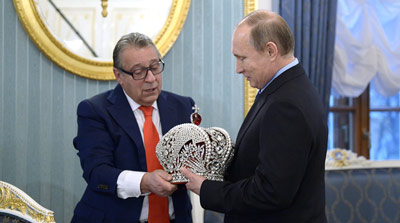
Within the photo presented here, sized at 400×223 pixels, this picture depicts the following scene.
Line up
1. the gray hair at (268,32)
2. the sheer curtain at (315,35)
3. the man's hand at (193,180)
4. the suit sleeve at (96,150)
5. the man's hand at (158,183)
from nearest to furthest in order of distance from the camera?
1. the gray hair at (268,32)
2. the man's hand at (193,180)
3. the man's hand at (158,183)
4. the suit sleeve at (96,150)
5. the sheer curtain at (315,35)

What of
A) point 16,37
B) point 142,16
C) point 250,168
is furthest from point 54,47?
point 250,168

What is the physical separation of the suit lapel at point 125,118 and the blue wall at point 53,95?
0.93 meters

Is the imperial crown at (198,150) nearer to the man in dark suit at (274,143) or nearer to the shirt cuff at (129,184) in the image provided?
the man in dark suit at (274,143)

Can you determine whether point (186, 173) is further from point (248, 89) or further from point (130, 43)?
point (248, 89)

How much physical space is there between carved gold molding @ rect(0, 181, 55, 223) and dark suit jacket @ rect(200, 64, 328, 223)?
2.55ft

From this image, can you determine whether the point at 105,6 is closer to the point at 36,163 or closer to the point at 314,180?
the point at 36,163

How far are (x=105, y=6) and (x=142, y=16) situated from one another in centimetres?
24

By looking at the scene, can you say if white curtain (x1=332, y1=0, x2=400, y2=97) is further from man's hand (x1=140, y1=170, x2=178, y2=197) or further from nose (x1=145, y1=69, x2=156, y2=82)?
man's hand (x1=140, y1=170, x2=178, y2=197)

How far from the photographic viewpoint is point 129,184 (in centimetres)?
212

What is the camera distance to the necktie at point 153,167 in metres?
2.25

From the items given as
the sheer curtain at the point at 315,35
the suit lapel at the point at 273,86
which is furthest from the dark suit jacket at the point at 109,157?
the sheer curtain at the point at 315,35

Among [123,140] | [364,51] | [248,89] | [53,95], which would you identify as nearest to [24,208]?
[123,140]

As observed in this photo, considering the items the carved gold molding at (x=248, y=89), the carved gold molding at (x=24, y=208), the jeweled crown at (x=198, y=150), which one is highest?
the carved gold molding at (x=248, y=89)

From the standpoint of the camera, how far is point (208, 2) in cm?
347
